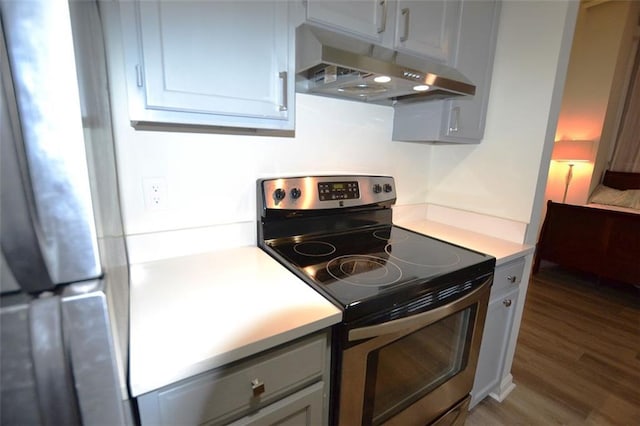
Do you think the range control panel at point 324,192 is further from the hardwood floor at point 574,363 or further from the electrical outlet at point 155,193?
the hardwood floor at point 574,363

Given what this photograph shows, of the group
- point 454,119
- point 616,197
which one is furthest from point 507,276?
point 616,197

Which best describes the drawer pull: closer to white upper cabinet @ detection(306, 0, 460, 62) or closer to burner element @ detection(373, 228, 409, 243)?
burner element @ detection(373, 228, 409, 243)

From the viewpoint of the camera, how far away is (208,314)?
78 cm

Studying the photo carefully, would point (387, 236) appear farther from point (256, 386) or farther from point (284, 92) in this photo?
point (256, 386)

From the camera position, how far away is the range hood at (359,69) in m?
0.90

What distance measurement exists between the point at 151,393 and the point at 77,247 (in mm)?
373

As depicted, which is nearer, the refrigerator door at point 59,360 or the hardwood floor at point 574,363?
the refrigerator door at point 59,360

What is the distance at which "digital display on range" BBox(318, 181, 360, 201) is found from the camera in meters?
1.32

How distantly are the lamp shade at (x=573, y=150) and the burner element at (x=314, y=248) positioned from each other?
10.5 ft

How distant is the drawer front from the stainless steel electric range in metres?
0.16

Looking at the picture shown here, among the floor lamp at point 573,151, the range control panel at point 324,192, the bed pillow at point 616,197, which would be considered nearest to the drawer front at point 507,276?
the range control panel at point 324,192

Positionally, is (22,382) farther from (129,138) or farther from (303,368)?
(129,138)

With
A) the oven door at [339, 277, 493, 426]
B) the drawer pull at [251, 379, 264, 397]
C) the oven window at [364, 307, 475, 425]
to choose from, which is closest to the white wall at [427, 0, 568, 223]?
the oven door at [339, 277, 493, 426]

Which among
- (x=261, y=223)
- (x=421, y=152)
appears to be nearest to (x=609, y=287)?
(x=421, y=152)
